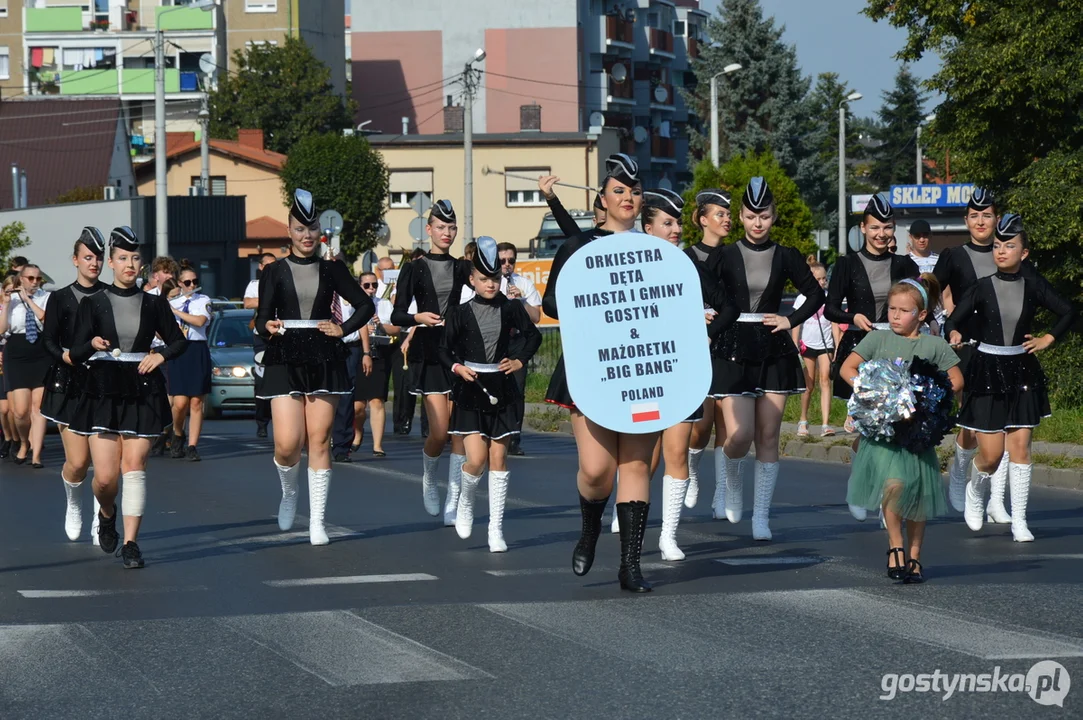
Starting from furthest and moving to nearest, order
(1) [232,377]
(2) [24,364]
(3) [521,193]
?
(3) [521,193]
(1) [232,377]
(2) [24,364]

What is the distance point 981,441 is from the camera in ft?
36.4

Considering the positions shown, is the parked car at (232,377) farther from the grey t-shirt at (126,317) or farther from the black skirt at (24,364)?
the grey t-shirt at (126,317)

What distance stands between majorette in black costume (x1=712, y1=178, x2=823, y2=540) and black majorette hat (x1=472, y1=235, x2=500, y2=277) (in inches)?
56.9

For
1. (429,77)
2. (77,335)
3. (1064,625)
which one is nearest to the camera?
(1064,625)

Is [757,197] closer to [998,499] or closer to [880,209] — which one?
[880,209]

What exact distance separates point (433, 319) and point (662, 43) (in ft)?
322

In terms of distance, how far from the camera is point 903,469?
29.4 ft

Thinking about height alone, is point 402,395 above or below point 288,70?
below

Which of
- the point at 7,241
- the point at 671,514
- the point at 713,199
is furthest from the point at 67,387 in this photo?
the point at 7,241

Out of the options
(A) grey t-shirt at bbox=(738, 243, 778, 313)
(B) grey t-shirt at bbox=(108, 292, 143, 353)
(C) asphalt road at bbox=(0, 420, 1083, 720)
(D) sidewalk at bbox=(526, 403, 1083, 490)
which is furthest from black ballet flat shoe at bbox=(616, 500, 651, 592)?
(D) sidewalk at bbox=(526, 403, 1083, 490)

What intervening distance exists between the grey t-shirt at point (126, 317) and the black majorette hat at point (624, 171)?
318cm

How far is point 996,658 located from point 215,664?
312cm

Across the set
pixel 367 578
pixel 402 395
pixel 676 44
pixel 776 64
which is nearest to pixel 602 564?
pixel 367 578

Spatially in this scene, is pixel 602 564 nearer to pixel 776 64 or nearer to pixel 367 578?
pixel 367 578
